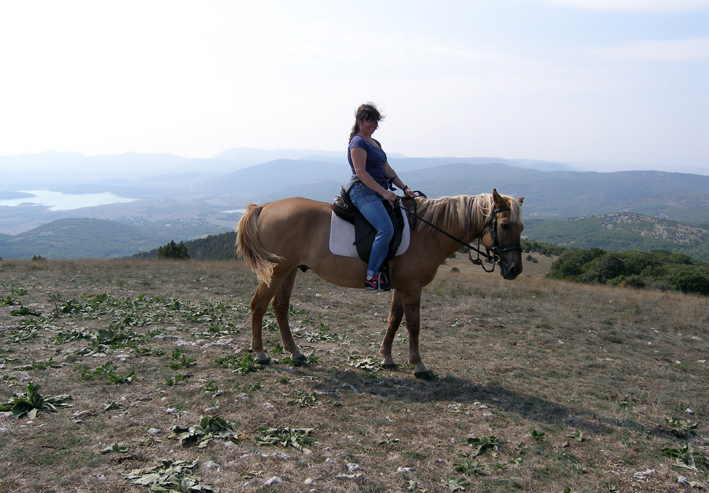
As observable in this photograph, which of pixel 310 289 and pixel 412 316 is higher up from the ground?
pixel 412 316

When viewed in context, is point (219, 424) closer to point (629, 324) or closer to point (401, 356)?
point (401, 356)

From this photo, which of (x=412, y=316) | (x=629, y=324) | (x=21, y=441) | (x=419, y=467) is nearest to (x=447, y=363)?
(x=412, y=316)

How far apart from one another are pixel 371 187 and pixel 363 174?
0.22m

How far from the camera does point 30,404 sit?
3975 millimetres

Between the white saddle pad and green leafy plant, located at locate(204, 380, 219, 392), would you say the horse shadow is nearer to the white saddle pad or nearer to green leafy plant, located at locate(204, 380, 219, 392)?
green leafy plant, located at locate(204, 380, 219, 392)

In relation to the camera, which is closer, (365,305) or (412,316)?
(412,316)

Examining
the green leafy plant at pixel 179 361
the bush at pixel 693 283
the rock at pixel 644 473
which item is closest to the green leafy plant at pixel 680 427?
the rock at pixel 644 473

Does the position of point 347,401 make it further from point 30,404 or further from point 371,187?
point 30,404

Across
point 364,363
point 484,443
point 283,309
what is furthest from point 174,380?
point 484,443

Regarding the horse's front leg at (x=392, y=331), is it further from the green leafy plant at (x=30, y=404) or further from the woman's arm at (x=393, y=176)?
the green leafy plant at (x=30, y=404)

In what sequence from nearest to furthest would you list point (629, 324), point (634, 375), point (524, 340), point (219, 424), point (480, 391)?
point (219, 424)
point (480, 391)
point (634, 375)
point (524, 340)
point (629, 324)

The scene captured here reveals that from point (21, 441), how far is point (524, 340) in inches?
325

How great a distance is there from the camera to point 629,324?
10.3 m

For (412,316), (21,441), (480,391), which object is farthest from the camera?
(412,316)
